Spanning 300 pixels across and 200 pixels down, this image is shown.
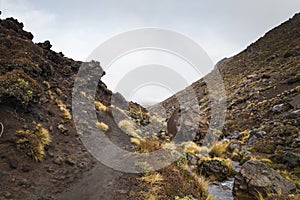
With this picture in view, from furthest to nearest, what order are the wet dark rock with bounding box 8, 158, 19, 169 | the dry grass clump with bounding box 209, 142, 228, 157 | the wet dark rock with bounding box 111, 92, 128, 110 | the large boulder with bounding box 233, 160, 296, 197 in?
the wet dark rock with bounding box 111, 92, 128, 110
the dry grass clump with bounding box 209, 142, 228, 157
the large boulder with bounding box 233, 160, 296, 197
the wet dark rock with bounding box 8, 158, 19, 169

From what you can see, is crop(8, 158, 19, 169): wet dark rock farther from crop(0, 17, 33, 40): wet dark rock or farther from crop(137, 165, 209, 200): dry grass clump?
crop(0, 17, 33, 40): wet dark rock

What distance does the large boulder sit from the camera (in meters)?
7.70

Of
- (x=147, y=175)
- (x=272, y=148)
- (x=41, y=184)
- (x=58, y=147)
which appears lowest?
(x=272, y=148)

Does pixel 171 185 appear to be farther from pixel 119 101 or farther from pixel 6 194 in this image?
pixel 119 101

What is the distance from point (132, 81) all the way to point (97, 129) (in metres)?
8.25

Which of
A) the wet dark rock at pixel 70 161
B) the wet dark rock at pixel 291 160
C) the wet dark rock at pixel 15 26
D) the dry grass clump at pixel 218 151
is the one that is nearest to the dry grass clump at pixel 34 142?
the wet dark rock at pixel 70 161

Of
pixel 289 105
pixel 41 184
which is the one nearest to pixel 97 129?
pixel 41 184

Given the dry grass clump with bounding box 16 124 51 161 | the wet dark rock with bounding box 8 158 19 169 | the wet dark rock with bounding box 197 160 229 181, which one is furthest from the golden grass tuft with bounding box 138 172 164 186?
the wet dark rock with bounding box 8 158 19 169

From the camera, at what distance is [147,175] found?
803 centimetres

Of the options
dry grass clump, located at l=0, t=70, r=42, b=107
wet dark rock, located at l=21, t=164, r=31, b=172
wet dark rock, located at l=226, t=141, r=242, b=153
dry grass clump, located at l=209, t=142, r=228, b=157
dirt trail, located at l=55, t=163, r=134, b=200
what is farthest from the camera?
wet dark rock, located at l=226, t=141, r=242, b=153

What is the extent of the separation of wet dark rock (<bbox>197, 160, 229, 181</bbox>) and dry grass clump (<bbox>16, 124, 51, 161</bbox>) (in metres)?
6.36

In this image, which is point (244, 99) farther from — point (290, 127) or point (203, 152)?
point (203, 152)

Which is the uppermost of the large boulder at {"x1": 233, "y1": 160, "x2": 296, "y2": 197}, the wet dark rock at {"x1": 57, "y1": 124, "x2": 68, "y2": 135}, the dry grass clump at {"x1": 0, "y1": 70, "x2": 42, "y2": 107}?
the dry grass clump at {"x1": 0, "y1": 70, "x2": 42, "y2": 107}

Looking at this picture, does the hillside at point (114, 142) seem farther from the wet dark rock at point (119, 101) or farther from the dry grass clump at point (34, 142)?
the wet dark rock at point (119, 101)
